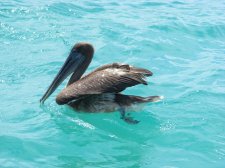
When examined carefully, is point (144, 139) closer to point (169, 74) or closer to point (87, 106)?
point (87, 106)

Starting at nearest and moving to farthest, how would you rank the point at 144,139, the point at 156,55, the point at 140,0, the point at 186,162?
the point at 186,162 < the point at 144,139 < the point at 156,55 < the point at 140,0

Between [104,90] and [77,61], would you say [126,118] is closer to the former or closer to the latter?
[104,90]

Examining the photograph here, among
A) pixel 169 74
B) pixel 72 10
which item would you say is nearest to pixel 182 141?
pixel 169 74

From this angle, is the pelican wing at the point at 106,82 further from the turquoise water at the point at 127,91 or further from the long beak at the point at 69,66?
the long beak at the point at 69,66

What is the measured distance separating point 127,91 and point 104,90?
4.61ft

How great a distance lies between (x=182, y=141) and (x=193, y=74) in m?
2.64

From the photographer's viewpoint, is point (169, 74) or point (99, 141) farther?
point (169, 74)

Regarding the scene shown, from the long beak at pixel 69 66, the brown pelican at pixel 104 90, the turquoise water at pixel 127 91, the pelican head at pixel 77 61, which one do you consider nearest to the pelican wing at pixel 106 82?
the brown pelican at pixel 104 90

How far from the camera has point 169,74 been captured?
8008 mm

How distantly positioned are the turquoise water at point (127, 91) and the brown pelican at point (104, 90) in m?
0.16

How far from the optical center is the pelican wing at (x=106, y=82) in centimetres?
583

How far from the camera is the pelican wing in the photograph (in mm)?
5828

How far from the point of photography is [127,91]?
7223mm

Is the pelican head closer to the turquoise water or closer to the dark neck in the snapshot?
the dark neck
